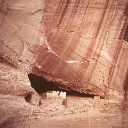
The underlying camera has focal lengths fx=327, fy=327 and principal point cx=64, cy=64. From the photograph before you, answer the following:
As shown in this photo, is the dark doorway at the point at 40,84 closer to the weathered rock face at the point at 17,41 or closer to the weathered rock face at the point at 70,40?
the weathered rock face at the point at 70,40

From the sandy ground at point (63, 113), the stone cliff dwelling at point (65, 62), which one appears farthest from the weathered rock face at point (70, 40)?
A: the sandy ground at point (63, 113)

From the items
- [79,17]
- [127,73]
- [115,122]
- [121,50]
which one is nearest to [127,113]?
[115,122]

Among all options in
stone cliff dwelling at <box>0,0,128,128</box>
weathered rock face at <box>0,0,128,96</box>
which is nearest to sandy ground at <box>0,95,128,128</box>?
stone cliff dwelling at <box>0,0,128,128</box>

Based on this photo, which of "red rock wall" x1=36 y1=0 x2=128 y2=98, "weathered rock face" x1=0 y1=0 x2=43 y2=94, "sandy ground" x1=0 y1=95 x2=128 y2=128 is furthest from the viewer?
"red rock wall" x1=36 y1=0 x2=128 y2=98

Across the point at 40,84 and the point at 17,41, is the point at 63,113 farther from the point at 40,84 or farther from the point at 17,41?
the point at 17,41

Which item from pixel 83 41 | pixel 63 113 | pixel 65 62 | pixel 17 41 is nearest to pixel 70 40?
pixel 83 41

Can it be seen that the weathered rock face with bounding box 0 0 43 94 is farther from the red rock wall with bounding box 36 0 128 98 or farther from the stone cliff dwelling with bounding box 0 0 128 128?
the red rock wall with bounding box 36 0 128 98

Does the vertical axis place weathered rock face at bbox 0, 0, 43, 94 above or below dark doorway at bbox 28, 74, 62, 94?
above
